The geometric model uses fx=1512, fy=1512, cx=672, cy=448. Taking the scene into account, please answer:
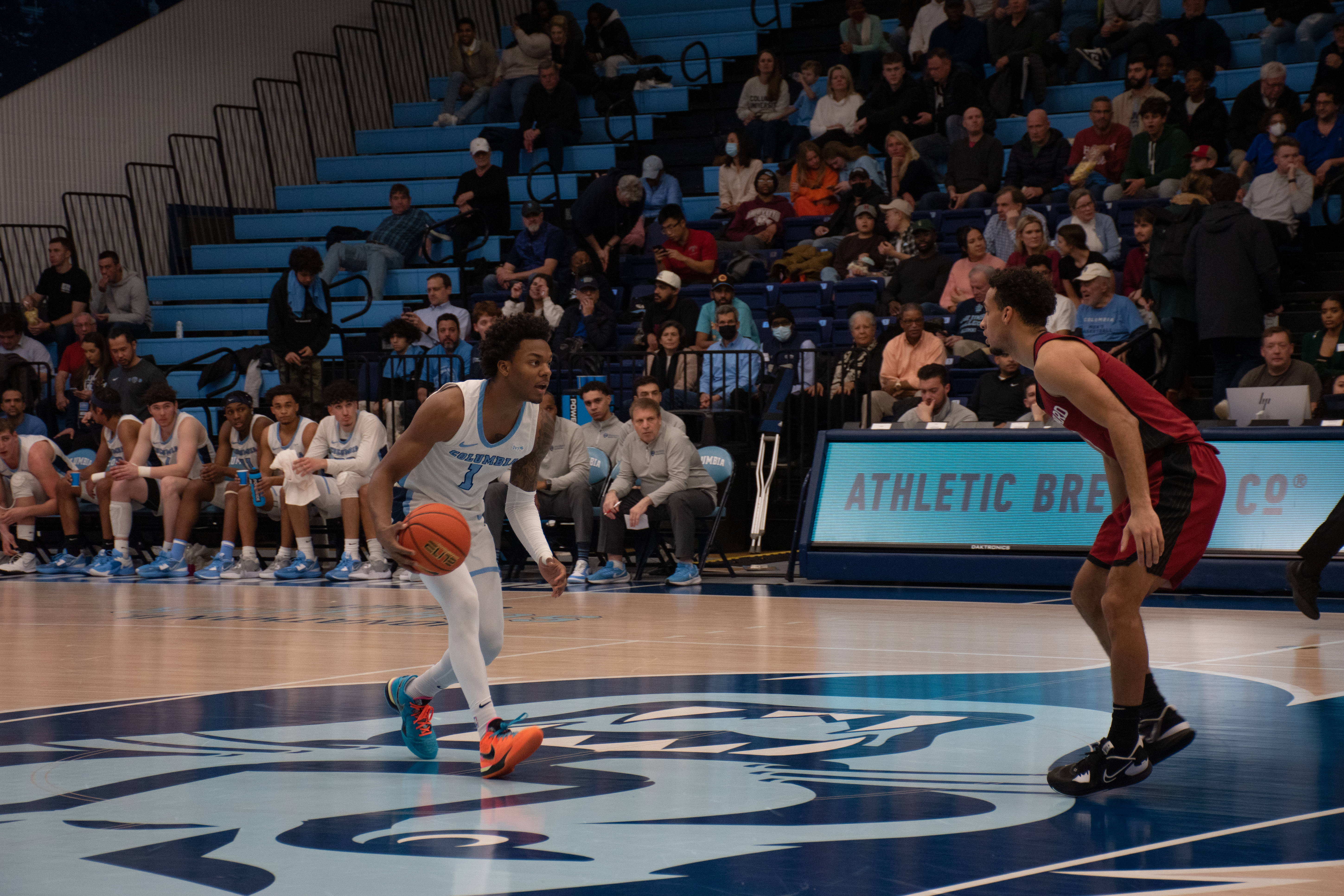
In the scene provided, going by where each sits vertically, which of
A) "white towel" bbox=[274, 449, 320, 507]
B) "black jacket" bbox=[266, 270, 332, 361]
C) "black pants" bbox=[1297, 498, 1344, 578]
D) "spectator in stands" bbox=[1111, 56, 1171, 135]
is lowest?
"black pants" bbox=[1297, 498, 1344, 578]

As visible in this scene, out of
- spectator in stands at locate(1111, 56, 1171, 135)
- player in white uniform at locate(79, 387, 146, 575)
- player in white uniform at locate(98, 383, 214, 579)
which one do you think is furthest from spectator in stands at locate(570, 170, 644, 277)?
player in white uniform at locate(79, 387, 146, 575)

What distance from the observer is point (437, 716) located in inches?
250

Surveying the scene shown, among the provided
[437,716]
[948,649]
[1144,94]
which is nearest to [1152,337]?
[1144,94]

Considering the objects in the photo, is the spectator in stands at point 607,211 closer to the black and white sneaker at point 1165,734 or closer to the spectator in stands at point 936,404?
the spectator in stands at point 936,404

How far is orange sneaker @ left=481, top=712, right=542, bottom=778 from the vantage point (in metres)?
4.89

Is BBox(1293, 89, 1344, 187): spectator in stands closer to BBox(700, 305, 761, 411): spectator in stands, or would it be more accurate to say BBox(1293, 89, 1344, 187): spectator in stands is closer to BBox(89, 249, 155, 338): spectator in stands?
BBox(700, 305, 761, 411): spectator in stands

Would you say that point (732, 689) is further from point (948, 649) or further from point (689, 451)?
point (689, 451)

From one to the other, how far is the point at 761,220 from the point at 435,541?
1214 cm

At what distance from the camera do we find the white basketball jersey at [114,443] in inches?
570

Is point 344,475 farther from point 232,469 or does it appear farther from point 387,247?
point 387,247

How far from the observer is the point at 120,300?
18.7 m

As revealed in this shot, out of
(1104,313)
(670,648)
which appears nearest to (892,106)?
(1104,313)

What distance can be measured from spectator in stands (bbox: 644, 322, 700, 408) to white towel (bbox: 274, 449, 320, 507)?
3207 millimetres

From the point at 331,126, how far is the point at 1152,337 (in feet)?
46.0
